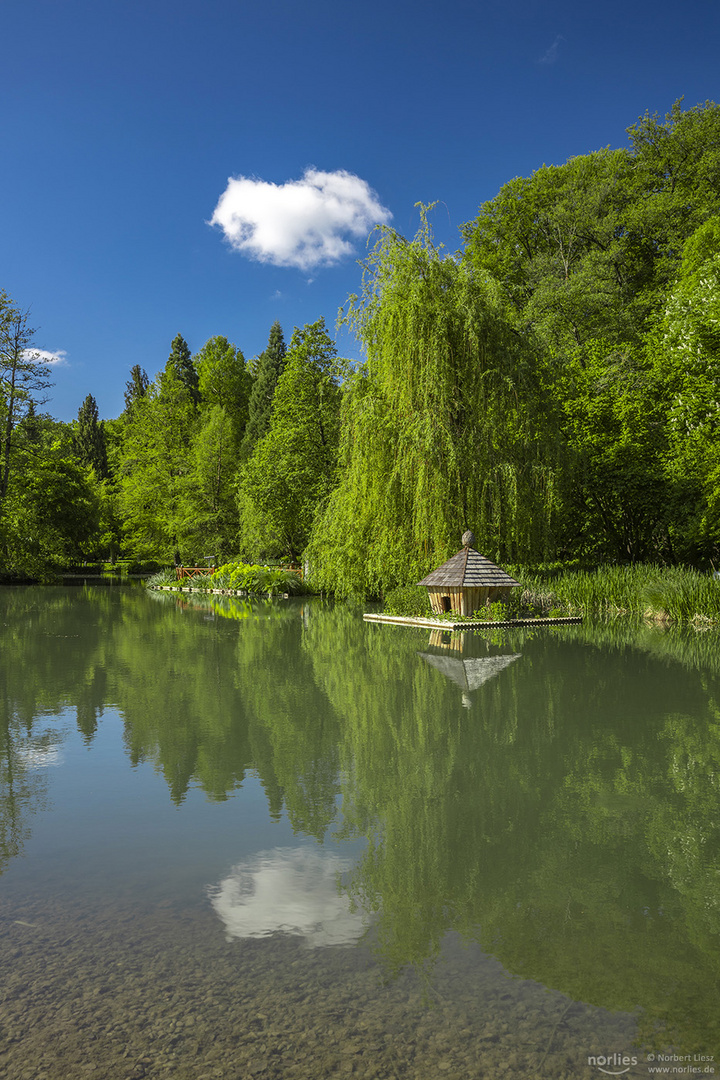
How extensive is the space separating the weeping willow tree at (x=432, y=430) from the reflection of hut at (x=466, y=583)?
1229mm

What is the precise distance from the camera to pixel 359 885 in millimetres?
3699

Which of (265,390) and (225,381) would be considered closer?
(265,390)

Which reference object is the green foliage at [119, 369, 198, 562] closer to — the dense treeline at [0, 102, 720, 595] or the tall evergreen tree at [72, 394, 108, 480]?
the dense treeline at [0, 102, 720, 595]

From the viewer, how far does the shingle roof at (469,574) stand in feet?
56.9

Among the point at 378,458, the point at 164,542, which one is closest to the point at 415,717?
the point at 378,458

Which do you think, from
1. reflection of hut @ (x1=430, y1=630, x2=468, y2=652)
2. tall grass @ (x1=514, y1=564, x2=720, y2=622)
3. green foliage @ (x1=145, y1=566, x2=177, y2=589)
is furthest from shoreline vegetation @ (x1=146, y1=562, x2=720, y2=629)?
green foliage @ (x1=145, y1=566, x2=177, y2=589)

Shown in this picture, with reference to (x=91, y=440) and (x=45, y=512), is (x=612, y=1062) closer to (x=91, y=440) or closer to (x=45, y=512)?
(x=45, y=512)

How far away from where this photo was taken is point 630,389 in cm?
2625

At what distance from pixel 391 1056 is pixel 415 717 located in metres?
5.15

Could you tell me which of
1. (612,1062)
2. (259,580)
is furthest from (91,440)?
(612,1062)

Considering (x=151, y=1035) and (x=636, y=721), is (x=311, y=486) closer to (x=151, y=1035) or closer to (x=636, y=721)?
(x=636, y=721)

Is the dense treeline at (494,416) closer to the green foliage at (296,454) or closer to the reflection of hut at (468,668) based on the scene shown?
the green foliage at (296,454)

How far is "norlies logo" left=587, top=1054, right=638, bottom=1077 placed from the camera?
2389 millimetres

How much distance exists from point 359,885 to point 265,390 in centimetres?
4848
